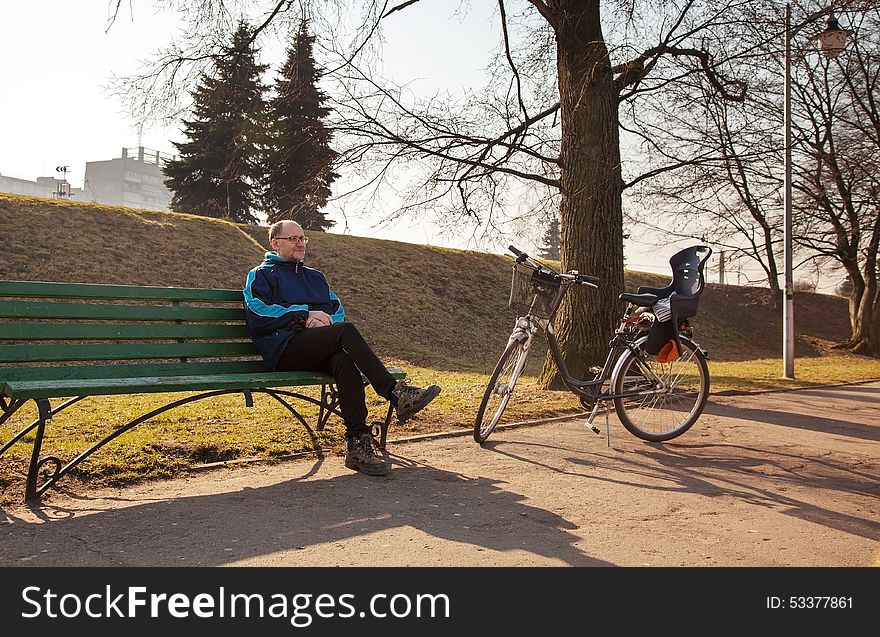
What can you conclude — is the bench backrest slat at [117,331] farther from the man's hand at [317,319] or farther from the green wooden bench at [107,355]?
the man's hand at [317,319]

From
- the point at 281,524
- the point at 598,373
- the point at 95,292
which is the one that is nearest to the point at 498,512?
the point at 281,524

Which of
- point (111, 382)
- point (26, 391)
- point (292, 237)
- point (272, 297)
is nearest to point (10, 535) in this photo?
point (26, 391)

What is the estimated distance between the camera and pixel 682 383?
20.9ft

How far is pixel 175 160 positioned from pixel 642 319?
31963 millimetres

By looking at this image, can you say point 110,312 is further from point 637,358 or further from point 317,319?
point 637,358

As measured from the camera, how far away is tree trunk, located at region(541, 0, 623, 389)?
8969mm

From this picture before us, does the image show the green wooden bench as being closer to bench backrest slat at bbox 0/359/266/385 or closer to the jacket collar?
bench backrest slat at bbox 0/359/266/385

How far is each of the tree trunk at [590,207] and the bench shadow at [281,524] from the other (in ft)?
14.1

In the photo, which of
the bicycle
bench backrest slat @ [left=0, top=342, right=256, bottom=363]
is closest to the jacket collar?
bench backrest slat @ [left=0, top=342, right=256, bottom=363]

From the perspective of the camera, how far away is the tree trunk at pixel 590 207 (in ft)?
29.4

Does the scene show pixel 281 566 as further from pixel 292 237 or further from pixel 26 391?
pixel 292 237

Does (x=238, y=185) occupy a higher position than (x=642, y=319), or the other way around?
(x=238, y=185)

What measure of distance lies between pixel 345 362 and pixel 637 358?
91.9 inches

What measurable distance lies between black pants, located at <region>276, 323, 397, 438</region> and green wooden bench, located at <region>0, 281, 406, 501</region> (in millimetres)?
125
